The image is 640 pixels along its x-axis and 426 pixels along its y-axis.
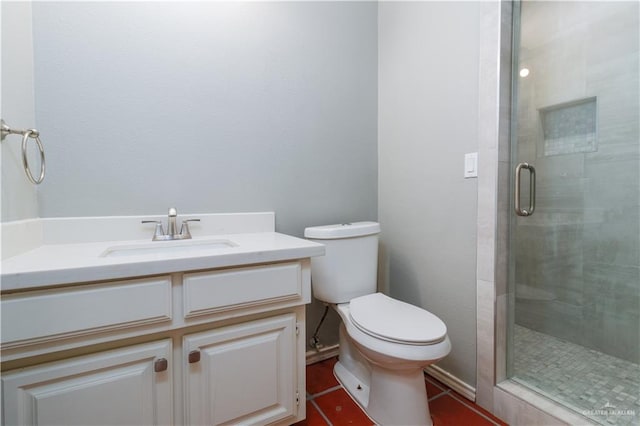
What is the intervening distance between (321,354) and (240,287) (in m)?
1.00

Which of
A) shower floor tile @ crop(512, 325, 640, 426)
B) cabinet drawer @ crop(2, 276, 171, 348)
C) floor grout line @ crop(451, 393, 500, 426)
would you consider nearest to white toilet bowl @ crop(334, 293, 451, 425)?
floor grout line @ crop(451, 393, 500, 426)

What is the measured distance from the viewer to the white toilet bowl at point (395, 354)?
1.08m

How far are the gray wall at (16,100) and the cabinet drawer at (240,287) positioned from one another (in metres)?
0.62

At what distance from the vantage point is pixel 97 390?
81 centimetres

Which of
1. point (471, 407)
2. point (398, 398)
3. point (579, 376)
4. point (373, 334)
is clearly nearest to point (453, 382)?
point (471, 407)

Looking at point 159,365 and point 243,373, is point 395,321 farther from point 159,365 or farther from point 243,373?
point 159,365

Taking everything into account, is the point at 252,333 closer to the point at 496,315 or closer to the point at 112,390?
the point at 112,390

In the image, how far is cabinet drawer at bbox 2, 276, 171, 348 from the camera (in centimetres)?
70

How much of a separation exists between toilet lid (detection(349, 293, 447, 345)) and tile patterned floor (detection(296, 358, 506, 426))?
415mm

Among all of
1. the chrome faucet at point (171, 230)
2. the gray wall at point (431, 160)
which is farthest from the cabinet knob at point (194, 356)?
the gray wall at point (431, 160)

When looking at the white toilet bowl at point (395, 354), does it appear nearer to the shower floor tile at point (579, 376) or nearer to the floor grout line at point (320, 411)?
the floor grout line at point (320, 411)

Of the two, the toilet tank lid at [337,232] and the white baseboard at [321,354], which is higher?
the toilet tank lid at [337,232]

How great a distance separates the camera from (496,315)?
1.29 meters

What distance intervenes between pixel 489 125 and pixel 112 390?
1.65 meters
